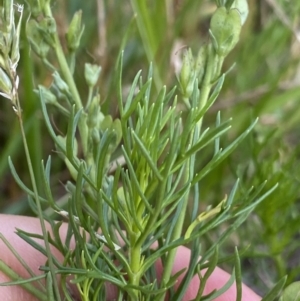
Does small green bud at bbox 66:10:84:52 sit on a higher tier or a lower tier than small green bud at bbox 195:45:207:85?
higher

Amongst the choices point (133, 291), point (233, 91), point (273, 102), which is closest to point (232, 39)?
point (133, 291)

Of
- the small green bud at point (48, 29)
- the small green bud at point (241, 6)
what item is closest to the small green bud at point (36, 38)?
the small green bud at point (48, 29)

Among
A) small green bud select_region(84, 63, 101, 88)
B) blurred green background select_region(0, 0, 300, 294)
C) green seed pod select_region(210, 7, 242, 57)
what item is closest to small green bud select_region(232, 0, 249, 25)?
green seed pod select_region(210, 7, 242, 57)

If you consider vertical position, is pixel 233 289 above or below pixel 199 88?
below

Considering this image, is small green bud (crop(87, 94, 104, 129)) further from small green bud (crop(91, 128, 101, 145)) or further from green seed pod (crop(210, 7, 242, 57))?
green seed pod (crop(210, 7, 242, 57))

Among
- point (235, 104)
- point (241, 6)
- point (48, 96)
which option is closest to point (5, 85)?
point (48, 96)

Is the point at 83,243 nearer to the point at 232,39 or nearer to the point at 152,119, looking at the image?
the point at 152,119
